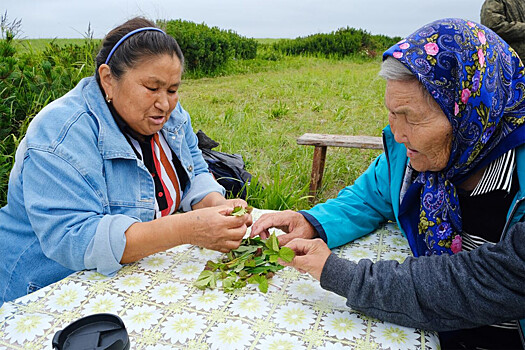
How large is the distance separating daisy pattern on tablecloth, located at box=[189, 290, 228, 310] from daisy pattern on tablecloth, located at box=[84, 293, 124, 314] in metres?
0.25

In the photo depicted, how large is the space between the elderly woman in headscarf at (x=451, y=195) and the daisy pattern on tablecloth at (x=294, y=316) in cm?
11

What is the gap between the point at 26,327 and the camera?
141 centimetres

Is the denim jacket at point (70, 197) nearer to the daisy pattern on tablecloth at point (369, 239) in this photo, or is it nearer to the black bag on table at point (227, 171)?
the daisy pattern on tablecloth at point (369, 239)

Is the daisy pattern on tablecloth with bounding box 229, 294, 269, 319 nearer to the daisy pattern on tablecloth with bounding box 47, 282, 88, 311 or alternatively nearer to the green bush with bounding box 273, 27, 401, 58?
the daisy pattern on tablecloth with bounding box 47, 282, 88, 311

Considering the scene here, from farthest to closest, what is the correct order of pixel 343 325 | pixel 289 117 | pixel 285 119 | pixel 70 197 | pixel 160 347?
pixel 289 117, pixel 285 119, pixel 70 197, pixel 343 325, pixel 160 347

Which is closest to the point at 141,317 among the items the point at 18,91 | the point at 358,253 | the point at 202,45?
the point at 358,253

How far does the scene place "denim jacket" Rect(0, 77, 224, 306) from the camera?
5.47ft

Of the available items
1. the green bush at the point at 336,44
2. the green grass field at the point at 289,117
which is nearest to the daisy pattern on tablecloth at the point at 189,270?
the green grass field at the point at 289,117

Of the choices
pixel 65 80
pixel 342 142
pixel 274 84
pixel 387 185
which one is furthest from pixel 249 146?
pixel 274 84

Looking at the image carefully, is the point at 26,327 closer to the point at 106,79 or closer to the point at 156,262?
the point at 156,262

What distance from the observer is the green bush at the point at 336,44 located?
701 inches

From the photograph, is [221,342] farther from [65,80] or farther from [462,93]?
[65,80]

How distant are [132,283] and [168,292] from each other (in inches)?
Answer: 6.1

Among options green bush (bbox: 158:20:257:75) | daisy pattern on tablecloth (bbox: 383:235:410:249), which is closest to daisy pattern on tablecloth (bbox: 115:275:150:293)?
daisy pattern on tablecloth (bbox: 383:235:410:249)
